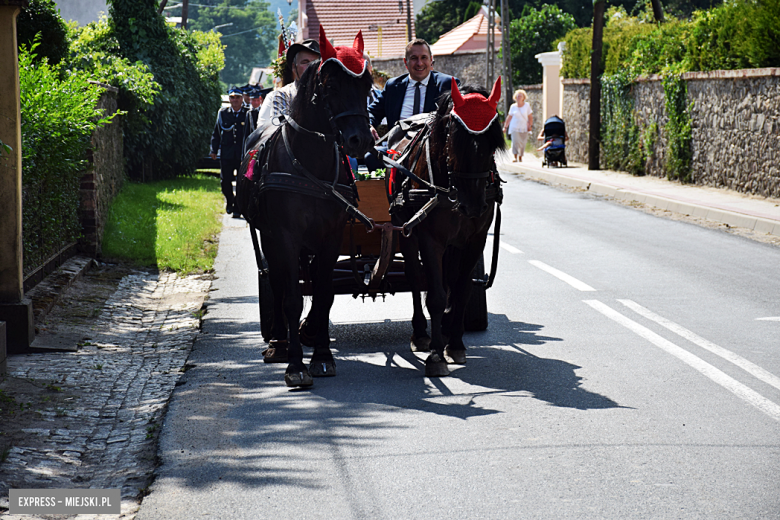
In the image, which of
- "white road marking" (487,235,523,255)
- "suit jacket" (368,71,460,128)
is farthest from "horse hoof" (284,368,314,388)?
"white road marking" (487,235,523,255)

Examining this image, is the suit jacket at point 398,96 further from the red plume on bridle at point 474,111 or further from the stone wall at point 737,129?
the stone wall at point 737,129

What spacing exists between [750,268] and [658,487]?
763 centimetres

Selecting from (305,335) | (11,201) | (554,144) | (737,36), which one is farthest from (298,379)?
(554,144)

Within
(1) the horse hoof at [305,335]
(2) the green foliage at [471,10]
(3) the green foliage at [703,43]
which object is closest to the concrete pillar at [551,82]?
(3) the green foliage at [703,43]

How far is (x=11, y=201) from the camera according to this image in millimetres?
7535

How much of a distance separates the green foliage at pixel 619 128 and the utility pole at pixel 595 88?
10.0 inches

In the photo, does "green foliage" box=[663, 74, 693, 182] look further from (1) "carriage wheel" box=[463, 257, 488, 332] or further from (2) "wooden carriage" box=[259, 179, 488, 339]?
(2) "wooden carriage" box=[259, 179, 488, 339]

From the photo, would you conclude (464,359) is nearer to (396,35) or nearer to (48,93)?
(48,93)

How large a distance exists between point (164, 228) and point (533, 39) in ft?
124

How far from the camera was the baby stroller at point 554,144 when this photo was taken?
96.4 feet

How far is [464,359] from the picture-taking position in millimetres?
7074

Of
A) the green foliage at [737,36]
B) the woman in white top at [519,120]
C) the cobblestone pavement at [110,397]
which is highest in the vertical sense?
the green foliage at [737,36]

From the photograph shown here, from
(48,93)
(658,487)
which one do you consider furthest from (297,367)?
(48,93)

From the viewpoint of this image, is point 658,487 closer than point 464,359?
Yes
